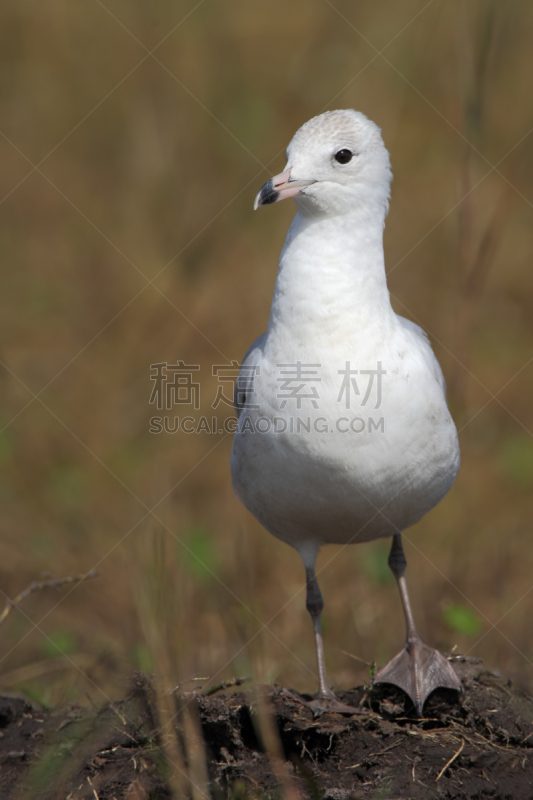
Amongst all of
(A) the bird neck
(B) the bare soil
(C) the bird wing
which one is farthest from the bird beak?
(B) the bare soil

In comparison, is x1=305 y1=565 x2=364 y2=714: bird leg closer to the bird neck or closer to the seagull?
the seagull

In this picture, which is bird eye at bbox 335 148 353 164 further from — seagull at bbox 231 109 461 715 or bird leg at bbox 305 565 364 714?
bird leg at bbox 305 565 364 714

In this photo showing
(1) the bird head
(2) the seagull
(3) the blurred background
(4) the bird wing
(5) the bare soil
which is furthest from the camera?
(3) the blurred background

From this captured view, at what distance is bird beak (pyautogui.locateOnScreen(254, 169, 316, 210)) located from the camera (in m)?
3.52

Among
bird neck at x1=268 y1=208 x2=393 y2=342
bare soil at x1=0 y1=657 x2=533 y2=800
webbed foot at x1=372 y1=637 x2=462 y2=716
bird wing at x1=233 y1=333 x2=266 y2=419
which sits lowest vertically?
bare soil at x1=0 y1=657 x2=533 y2=800

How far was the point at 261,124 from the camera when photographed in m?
9.31

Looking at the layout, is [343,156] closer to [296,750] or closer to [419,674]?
[419,674]

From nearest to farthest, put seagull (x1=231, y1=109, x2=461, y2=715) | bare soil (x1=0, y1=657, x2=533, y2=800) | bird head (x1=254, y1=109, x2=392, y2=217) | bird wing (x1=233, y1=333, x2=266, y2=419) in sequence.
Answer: bare soil (x1=0, y1=657, x2=533, y2=800) < seagull (x1=231, y1=109, x2=461, y2=715) < bird head (x1=254, y1=109, x2=392, y2=217) < bird wing (x1=233, y1=333, x2=266, y2=419)

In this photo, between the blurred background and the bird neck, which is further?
the blurred background

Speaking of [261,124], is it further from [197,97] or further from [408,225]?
[408,225]

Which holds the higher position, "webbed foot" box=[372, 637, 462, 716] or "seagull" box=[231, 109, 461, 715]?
"seagull" box=[231, 109, 461, 715]

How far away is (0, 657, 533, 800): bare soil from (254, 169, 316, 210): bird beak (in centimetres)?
188

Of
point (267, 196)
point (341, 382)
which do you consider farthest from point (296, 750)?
point (267, 196)

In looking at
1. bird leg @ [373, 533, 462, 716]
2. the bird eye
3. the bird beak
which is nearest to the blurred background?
bird leg @ [373, 533, 462, 716]
